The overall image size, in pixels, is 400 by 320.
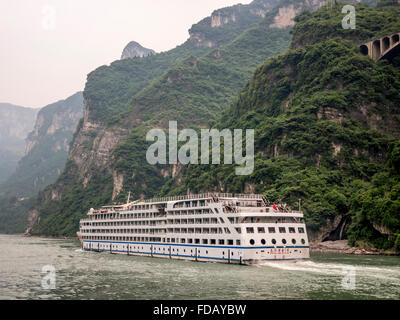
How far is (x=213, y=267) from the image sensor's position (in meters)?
51.2

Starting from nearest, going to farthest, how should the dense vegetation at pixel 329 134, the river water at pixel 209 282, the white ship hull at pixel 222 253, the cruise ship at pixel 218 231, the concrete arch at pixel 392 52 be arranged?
the river water at pixel 209 282, the white ship hull at pixel 222 253, the cruise ship at pixel 218 231, the dense vegetation at pixel 329 134, the concrete arch at pixel 392 52

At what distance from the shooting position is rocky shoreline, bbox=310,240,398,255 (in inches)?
2972

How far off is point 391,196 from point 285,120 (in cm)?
4903

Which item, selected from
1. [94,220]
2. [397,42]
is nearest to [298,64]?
[397,42]

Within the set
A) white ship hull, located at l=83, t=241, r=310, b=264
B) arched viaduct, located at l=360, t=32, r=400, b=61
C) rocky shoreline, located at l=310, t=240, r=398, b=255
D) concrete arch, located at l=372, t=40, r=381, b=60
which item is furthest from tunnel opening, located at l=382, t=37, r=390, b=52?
white ship hull, located at l=83, t=241, r=310, b=264

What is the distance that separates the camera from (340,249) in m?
81.6

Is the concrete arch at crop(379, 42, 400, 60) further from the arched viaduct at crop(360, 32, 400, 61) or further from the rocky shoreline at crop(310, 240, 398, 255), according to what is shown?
the rocky shoreline at crop(310, 240, 398, 255)

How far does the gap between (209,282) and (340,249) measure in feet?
157

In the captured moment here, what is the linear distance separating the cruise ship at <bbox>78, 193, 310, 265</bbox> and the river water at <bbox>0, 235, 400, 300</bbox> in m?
1.86

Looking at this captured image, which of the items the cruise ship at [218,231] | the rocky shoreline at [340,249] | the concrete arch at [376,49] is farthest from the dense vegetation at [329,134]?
the cruise ship at [218,231]

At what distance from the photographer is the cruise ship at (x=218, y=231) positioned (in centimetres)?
5112

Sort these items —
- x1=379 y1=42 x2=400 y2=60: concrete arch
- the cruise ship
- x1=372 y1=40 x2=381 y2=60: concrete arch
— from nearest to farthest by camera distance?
the cruise ship < x1=379 y1=42 x2=400 y2=60: concrete arch < x1=372 y1=40 x2=381 y2=60: concrete arch

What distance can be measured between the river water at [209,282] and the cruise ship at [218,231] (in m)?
1.86

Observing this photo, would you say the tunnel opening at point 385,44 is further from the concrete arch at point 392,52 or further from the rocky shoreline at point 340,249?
the rocky shoreline at point 340,249
